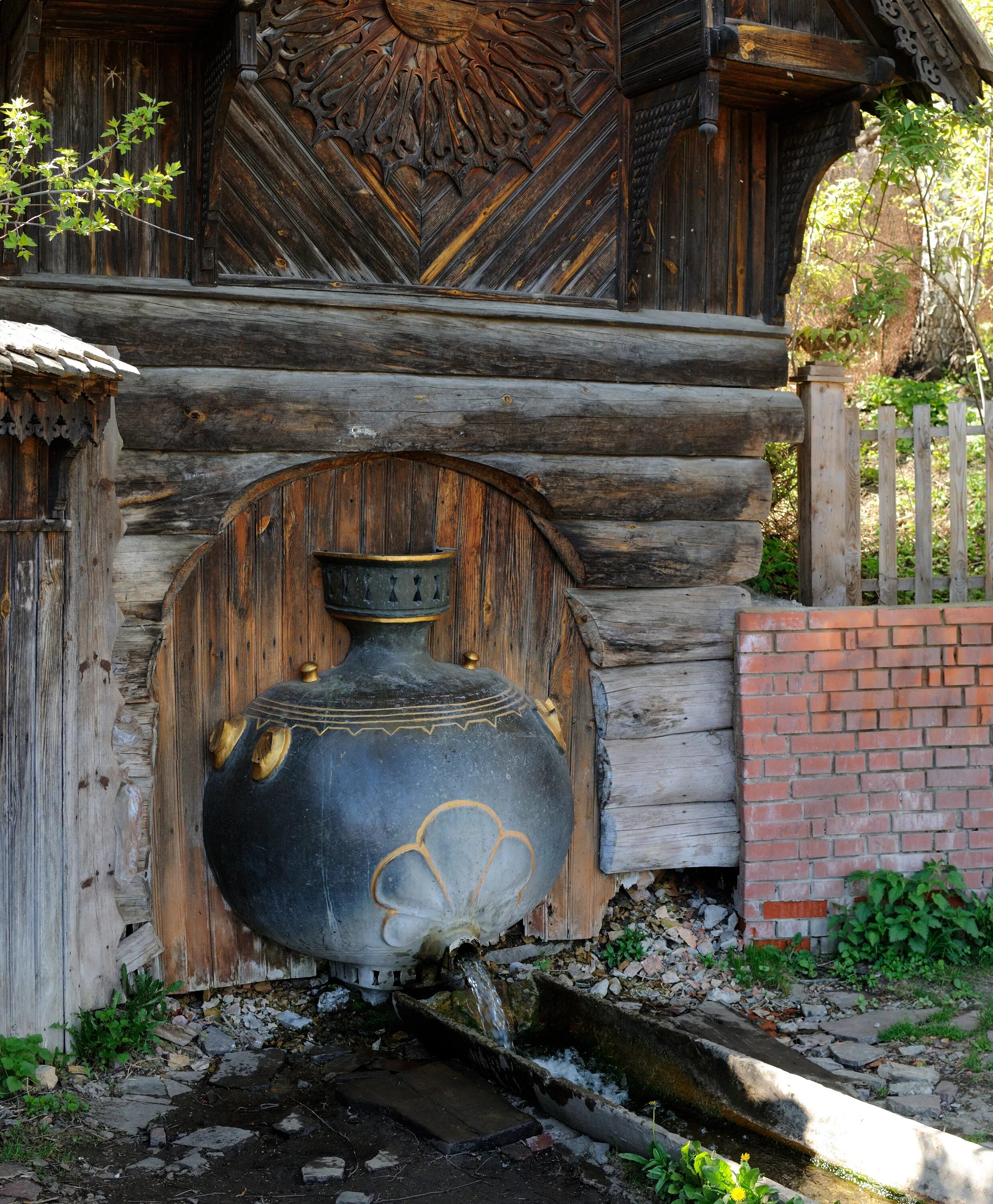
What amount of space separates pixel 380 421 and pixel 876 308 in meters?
3.60

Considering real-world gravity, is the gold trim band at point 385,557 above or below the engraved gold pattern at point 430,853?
above

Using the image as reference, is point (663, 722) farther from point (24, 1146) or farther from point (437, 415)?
point (24, 1146)

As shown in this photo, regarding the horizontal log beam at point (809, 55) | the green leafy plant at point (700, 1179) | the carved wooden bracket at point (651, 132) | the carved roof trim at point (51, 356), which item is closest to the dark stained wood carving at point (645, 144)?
the carved wooden bracket at point (651, 132)

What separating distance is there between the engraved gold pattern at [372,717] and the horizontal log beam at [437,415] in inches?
38.0

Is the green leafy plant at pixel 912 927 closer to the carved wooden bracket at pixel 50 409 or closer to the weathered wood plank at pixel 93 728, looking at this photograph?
the weathered wood plank at pixel 93 728

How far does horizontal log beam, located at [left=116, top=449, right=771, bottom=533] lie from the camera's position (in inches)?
172

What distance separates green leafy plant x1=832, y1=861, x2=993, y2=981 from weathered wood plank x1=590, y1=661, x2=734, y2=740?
0.95 meters

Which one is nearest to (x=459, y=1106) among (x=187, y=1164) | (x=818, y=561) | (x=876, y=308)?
(x=187, y=1164)

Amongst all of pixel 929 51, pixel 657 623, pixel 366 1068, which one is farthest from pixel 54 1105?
pixel 929 51

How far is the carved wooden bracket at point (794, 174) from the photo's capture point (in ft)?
17.3

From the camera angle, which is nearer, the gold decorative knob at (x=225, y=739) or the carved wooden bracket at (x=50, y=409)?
the carved wooden bracket at (x=50, y=409)

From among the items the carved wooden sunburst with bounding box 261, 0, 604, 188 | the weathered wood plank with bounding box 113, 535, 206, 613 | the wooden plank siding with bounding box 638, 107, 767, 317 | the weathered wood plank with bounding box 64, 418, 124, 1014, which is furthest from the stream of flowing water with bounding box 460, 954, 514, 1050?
the carved wooden sunburst with bounding box 261, 0, 604, 188

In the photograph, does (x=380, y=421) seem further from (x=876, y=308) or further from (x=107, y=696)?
(x=876, y=308)

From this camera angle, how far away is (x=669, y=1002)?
16.7 feet
